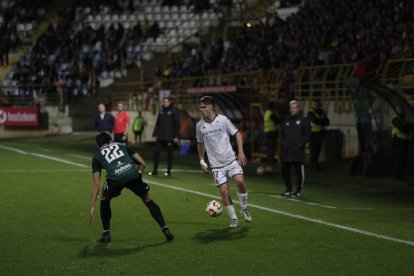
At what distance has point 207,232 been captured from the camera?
40.9 ft

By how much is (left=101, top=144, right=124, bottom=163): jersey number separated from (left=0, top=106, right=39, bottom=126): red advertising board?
1360 inches

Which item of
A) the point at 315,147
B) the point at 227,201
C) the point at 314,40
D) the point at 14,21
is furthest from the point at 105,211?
the point at 14,21

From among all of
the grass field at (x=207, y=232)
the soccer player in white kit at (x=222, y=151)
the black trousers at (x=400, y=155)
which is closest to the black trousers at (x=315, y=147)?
the grass field at (x=207, y=232)

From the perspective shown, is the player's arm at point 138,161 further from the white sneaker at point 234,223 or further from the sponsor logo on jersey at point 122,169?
the white sneaker at point 234,223

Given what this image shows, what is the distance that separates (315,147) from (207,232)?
12.3m

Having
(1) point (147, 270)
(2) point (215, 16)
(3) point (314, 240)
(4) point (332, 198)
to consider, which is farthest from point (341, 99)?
(2) point (215, 16)

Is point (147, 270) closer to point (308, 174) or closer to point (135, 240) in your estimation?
point (135, 240)

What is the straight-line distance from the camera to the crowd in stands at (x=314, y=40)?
2709cm

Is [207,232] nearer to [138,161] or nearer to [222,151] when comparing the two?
[222,151]

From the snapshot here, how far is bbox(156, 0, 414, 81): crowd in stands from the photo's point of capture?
27094mm

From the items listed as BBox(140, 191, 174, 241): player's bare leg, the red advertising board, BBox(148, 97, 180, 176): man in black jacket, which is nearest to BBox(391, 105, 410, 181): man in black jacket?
BBox(148, 97, 180, 176): man in black jacket

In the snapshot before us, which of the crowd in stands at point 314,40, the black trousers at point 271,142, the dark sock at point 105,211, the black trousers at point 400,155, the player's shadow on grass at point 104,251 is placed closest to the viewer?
the player's shadow on grass at point 104,251

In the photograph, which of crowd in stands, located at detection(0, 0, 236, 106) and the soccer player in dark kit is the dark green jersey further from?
crowd in stands, located at detection(0, 0, 236, 106)

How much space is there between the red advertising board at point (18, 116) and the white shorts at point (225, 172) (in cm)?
3344
